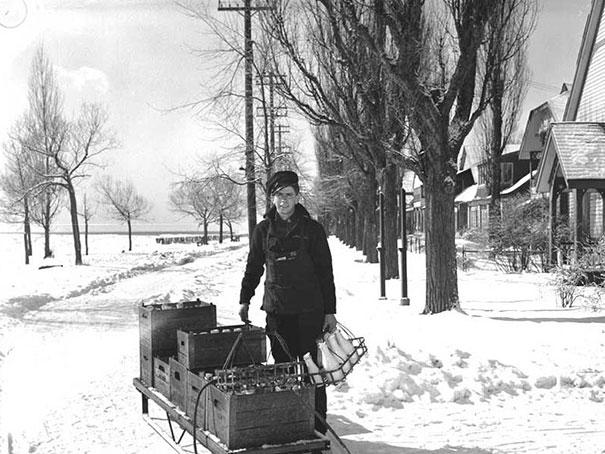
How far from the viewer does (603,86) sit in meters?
24.2

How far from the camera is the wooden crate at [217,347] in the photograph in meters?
5.02

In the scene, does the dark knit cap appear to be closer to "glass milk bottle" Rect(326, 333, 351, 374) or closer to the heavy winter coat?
the heavy winter coat

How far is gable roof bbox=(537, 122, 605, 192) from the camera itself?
19.7m

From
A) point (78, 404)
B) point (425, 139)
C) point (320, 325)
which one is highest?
point (425, 139)

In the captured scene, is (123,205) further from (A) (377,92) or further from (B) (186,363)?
(B) (186,363)

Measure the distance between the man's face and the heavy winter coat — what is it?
0.25 feet

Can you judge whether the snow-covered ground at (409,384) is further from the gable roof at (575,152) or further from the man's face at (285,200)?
the gable roof at (575,152)

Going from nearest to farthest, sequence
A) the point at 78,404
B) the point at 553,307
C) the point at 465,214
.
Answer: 1. the point at 78,404
2. the point at 553,307
3. the point at 465,214

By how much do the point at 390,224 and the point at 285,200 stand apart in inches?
570

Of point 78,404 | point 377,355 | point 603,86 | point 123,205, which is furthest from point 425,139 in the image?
point 123,205

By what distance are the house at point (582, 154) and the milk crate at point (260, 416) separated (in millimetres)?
15394

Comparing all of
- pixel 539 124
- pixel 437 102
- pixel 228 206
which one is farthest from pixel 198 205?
pixel 437 102

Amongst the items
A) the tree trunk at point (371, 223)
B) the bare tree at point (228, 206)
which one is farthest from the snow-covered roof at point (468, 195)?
the tree trunk at point (371, 223)

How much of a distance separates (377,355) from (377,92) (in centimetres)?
1071
